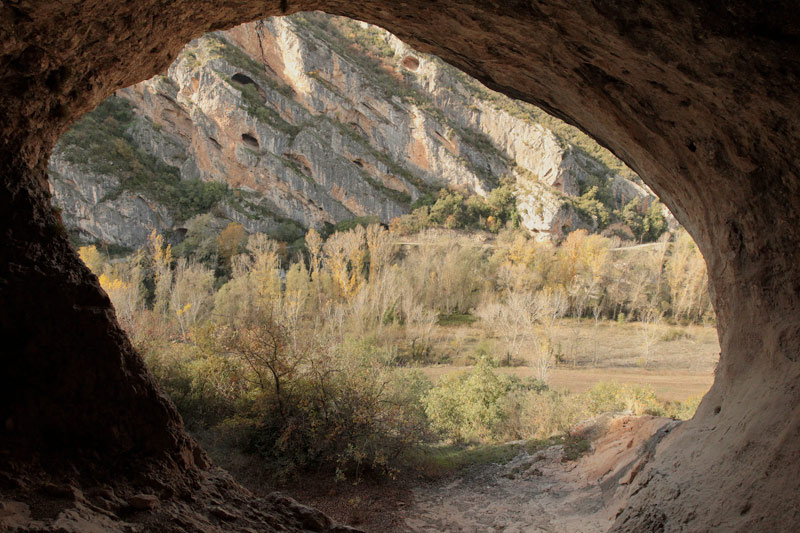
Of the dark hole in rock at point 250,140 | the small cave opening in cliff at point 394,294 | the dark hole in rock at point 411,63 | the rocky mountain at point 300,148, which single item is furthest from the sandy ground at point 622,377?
the dark hole in rock at point 411,63

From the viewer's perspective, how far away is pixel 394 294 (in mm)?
39906

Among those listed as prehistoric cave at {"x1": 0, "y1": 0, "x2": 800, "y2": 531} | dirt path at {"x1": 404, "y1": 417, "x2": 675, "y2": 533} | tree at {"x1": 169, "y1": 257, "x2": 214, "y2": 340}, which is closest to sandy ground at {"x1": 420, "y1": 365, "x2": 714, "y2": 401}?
dirt path at {"x1": 404, "y1": 417, "x2": 675, "y2": 533}

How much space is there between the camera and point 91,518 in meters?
3.22

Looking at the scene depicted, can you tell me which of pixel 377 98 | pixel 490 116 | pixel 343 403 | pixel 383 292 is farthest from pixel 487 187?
pixel 343 403

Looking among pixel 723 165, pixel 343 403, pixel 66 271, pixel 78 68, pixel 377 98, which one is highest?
pixel 377 98

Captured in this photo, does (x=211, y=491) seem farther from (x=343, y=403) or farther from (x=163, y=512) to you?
(x=343, y=403)

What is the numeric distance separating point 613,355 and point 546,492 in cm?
3019

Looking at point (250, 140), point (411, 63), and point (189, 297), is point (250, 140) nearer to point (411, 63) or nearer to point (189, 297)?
point (189, 297)

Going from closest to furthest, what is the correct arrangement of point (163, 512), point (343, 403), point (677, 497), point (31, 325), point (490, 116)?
1. point (31, 325)
2. point (163, 512)
3. point (677, 497)
4. point (343, 403)
5. point (490, 116)

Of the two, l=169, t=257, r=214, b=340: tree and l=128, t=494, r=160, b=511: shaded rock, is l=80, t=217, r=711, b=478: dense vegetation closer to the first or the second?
l=169, t=257, r=214, b=340: tree

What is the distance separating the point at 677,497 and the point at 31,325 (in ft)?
24.5

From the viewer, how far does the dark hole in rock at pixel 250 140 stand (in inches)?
2731

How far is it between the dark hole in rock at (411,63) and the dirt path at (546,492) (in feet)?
293

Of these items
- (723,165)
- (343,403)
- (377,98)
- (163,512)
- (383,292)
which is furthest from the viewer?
(377,98)
